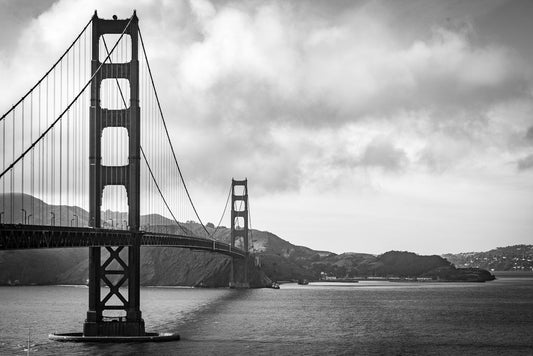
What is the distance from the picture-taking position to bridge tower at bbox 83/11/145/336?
5622cm

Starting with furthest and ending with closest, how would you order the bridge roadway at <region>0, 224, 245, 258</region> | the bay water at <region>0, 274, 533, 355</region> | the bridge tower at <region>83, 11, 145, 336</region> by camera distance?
the bay water at <region>0, 274, 533, 355</region>
the bridge tower at <region>83, 11, 145, 336</region>
the bridge roadway at <region>0, 224, 245, 258</region>

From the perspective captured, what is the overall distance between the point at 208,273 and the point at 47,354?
478 feet

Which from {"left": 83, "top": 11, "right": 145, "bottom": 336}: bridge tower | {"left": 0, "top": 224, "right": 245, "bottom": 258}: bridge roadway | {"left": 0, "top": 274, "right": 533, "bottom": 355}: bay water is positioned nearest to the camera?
{"left": 0, "top": 224, "right": 245, "bottom": 258}: bridge roadway

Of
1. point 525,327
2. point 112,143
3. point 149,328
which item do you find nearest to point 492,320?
point 525,327

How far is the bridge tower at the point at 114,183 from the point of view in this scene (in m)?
56.2

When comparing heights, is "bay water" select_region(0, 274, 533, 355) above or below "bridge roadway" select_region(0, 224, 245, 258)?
below

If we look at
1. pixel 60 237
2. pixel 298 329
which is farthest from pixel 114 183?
pixel 298 329

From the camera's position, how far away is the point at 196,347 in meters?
57.3

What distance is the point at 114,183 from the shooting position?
57125 millimetres

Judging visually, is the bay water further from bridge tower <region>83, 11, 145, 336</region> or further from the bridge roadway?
the bridge roadway

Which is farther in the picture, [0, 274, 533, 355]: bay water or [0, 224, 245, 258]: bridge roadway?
[0, 274, 533, 355]: bay water

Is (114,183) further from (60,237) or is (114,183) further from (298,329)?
(298,329)

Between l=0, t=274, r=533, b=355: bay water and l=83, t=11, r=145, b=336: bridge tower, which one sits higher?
l=83, t=11, r=145, b=336: bridge tower

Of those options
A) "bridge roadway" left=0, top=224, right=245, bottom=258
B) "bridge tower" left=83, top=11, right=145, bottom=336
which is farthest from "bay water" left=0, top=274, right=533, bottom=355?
"bridge roadway" left=0, top=224, right=245, bottom=258
